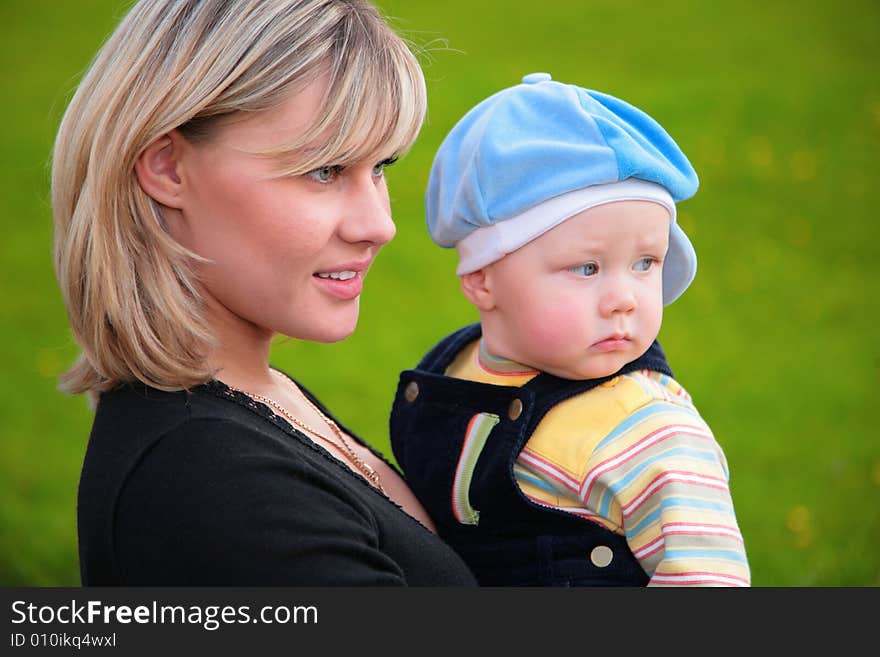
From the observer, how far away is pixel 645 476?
86.5 inches

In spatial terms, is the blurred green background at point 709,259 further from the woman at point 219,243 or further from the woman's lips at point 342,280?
the woman's lips at point 342,280

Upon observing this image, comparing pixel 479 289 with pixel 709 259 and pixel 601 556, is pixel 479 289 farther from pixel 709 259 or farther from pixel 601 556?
pixel 709 259

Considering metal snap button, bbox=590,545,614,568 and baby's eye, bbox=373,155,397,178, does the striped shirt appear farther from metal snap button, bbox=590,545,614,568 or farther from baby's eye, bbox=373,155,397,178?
baby's eye, bbox=373,155,397,178

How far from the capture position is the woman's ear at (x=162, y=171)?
2.15m

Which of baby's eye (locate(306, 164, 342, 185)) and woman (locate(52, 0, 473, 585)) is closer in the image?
woman (locate(52, 0, 473, 585))

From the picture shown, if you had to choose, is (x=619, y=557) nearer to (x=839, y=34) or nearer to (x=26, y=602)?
(x=26, y=602)

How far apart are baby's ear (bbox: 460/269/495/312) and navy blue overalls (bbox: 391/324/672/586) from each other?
175 millimetres

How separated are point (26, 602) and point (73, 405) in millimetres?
4399

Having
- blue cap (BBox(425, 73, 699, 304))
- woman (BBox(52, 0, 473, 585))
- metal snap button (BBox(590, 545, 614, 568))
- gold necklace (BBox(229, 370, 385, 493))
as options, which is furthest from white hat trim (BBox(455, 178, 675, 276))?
metal snap button (BBox(590, 545, 614, 568))

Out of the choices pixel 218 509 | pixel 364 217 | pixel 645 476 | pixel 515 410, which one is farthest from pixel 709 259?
pixel 218 509

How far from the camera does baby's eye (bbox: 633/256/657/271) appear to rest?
7.75 feet

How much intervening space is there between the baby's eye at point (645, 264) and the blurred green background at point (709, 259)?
160 cm

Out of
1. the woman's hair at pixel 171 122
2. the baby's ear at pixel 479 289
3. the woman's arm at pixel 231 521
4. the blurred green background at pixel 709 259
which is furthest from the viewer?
the blurred green background at pixel 709 259

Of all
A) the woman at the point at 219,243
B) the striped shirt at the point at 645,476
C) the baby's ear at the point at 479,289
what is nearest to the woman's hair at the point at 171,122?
the woman at the point at 219,243
